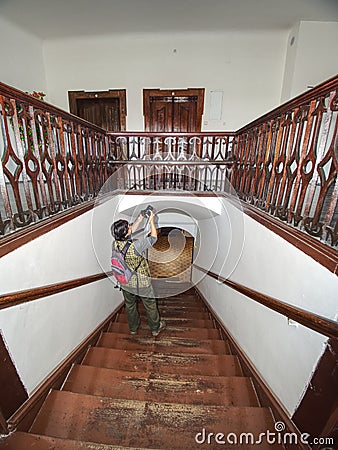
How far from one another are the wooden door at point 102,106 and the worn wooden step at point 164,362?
455 cm

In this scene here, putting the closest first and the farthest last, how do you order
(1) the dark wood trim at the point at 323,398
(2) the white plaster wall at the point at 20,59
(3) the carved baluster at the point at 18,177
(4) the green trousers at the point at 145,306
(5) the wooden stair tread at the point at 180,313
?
(1) the dark wood trim at the point at 323,398
(3) the carved baluster at the point at 18,177
(4) the green trousers at the point at 145,306
(5) the wooden stair tread at the point at 180,313
(2) the white plaster wall at the point at 20,59

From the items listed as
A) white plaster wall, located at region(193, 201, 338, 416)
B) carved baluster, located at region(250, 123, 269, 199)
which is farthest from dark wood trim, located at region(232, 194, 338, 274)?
carved baluster, located at region(250, 123, 269, 199)

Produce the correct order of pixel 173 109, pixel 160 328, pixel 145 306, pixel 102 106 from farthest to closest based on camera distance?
pixel 102 106, pixel 173 109, pixel 160 328, pixel 145 306

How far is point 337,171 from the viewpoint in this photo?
1085 millimetres

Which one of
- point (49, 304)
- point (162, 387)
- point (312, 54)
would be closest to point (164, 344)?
point (162, 387)

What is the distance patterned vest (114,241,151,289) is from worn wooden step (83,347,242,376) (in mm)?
647

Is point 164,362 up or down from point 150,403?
down

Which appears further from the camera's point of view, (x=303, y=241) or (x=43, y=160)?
(x=43, y=160)

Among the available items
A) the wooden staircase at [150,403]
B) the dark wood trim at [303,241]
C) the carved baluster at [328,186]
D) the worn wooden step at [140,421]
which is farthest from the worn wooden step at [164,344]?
the carved baluster at [328,186]

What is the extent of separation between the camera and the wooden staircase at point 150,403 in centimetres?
120

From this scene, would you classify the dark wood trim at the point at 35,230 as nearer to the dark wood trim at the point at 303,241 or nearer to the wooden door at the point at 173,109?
the dark wood trim at the point at 303,241

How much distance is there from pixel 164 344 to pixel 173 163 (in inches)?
90.2

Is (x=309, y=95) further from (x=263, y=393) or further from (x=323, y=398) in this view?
(x=263, y=393)

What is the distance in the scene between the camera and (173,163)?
312 cm
